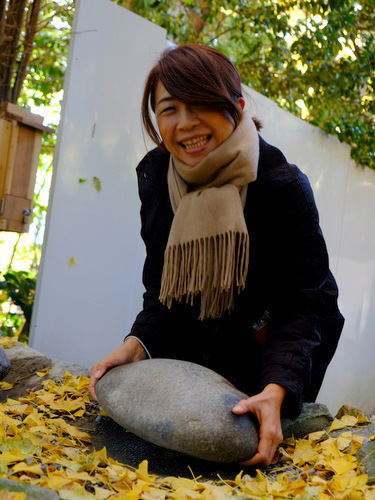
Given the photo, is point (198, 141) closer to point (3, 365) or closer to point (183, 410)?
point (183, 410)

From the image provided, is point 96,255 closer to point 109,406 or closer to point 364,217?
point 109,406

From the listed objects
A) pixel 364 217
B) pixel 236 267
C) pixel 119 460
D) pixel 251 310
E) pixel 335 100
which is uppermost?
pixel 335 100

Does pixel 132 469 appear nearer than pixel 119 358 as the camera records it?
Yes

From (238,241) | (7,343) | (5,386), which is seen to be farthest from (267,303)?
(7,343)

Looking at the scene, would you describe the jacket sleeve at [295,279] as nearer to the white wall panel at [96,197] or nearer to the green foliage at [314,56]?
the white wall panel at [96,197]

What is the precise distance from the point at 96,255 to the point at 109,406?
154 centimetres

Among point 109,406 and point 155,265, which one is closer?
point 109,406

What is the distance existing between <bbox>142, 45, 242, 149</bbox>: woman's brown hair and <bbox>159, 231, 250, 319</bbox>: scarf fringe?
17.9 inches

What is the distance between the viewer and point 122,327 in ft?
12.1

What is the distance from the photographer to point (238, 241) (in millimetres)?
2160

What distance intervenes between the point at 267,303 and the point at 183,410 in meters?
0.62

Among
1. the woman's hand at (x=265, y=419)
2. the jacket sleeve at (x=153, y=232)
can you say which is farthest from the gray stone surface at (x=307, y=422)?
the jacket sleeve at (x=153, y=232)

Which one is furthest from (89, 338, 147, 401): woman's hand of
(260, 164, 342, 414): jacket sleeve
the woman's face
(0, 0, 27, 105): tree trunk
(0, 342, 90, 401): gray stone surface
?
(0, 0, 27, 105): tree trunk

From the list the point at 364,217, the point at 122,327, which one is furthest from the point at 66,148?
the point at 364,217
